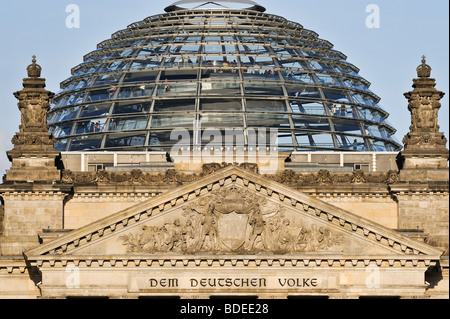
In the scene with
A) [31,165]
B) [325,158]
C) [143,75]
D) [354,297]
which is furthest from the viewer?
[143,75]

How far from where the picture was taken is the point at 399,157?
115938 mm

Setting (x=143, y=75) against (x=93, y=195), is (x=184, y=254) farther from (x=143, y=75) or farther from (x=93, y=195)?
(x=143, y=75)

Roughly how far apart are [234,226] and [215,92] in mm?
27149

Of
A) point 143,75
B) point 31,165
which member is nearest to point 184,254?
point 31,165

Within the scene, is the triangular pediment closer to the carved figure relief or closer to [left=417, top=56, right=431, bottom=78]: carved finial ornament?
the carved figure relief

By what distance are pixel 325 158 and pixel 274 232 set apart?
15616mm

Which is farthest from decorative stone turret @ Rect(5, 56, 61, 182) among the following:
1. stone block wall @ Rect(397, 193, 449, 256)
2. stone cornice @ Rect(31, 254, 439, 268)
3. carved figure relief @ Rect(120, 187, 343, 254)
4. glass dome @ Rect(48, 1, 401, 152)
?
stone block wall @ Rect(397, 193, 449, 256)

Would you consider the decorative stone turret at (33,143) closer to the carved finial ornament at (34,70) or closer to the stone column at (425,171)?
the carved finial ornament at (34,70)

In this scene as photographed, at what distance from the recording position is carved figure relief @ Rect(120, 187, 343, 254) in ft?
354

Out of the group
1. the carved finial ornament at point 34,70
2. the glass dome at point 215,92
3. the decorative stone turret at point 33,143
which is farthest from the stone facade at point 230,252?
the glass dome at point 215,92

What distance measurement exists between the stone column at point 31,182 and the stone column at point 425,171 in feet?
59.5

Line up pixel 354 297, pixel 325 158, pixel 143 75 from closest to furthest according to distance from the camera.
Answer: pixel 354 297 < pixel 325 158 < pixel 143 75

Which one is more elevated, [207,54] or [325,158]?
[207,54]

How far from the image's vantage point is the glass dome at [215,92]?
131 metres
